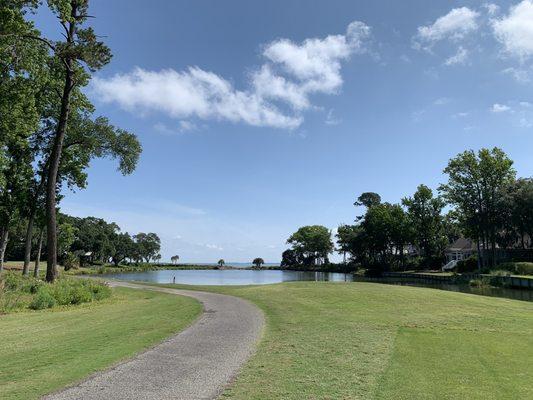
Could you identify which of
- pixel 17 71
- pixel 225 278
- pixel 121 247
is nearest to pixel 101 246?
pixel 121 247

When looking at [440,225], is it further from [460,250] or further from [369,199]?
[369,199]

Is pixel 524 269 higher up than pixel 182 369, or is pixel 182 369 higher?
pixel 524 269

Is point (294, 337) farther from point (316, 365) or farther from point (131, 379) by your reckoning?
point (131, 379)

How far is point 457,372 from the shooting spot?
8.44 meters

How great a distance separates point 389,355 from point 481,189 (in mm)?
68888

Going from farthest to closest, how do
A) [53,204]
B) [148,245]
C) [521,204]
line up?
[148,245] < [521,204] < [53,204]

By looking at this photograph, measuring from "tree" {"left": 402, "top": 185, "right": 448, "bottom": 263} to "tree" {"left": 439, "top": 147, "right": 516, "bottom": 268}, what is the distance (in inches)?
868

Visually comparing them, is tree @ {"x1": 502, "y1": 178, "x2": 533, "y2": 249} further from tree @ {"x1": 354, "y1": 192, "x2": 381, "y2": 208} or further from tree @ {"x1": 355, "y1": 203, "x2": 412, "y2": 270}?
tree @ {"x1": 354, "y1": 192, "x2": 381, "y2": 208}

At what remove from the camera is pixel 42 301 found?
18.0m

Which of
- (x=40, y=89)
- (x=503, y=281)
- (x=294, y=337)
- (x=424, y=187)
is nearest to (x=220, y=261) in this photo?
(x=424, y=187)

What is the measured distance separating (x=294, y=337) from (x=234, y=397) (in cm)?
536

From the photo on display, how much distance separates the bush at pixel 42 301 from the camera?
17766mm

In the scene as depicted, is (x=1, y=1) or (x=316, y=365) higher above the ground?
(x=1, y=1)

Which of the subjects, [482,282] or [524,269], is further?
[524,269]
